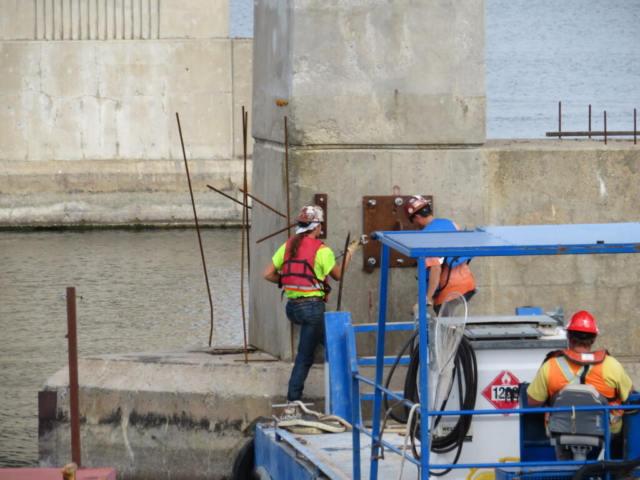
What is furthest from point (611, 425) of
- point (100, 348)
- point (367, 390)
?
point (100, 348)

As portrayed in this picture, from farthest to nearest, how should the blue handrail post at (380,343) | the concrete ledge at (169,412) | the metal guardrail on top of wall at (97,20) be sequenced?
the metal guardrail on top of wall at (97,20), the concrete ledge at (169,412), the blue handrail post at (380,343)

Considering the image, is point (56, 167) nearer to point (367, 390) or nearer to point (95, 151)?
point (95, 151)

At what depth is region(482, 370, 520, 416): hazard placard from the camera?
7.30 metres

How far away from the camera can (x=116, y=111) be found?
28547mm

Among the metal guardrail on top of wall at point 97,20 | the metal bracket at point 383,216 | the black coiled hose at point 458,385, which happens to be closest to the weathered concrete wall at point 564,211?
the metal bracket at point 383,216

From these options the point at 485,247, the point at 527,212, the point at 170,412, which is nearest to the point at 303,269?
the point at 170,412

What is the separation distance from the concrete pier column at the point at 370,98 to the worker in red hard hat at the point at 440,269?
0.96 metres

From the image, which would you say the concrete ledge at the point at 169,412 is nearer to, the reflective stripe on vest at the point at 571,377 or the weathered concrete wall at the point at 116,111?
the reflective stripe on vest at the point at 571,377

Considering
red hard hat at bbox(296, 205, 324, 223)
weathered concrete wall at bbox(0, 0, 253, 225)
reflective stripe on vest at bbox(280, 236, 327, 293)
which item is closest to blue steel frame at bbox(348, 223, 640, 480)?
reflective stripe on vest at bbox(280, 236, 327, 293)

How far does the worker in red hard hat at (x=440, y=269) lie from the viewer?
9258mm

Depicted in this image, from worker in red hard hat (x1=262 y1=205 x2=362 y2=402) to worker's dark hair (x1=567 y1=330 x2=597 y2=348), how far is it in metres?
3.37

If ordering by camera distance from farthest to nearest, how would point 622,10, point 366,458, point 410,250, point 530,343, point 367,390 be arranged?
point 622,10 → point 367,390 → point 366,458 → point 530,343 → point 410,250

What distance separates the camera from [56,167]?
93.0 ft

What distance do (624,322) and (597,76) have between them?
81.4 metres
